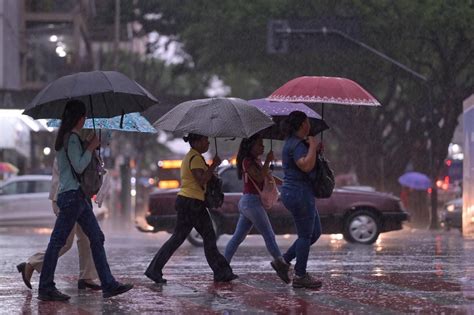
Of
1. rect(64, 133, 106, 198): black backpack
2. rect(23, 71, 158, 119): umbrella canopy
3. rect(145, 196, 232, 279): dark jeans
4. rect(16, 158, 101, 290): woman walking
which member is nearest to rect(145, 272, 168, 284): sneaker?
rect(145, 196, 232, 279): dark jeans

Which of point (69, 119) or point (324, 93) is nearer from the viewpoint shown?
point (69, 119)

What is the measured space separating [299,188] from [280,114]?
2168 millimetres

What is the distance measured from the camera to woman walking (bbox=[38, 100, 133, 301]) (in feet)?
36.4

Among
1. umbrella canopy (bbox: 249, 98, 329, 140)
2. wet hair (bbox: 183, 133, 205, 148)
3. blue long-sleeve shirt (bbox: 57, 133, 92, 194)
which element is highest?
umbrella canopy (bbox: 249, 98, 329, 140)

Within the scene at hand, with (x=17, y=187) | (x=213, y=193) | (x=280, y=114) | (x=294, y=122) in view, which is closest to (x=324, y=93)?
(x=294, y=122)

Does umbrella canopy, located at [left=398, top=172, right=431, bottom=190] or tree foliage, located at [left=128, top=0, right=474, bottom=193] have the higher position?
tree foliage, located at [left=128, top=0, right=474, bottom=193]

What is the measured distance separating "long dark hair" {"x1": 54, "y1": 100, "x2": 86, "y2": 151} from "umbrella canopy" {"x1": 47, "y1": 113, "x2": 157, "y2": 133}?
1966mm

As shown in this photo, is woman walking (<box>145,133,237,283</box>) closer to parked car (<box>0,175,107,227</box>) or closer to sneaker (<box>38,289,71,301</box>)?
sneaker (<box>38,289,71,301</box>)

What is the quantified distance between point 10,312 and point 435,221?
28040 millimetres

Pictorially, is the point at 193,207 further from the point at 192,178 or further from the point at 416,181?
the point at 416,181

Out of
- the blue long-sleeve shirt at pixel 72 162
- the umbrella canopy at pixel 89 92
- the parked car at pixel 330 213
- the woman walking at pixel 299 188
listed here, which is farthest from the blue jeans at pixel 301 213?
the parked car at pixel 330 213

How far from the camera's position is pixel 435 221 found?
3741 cm

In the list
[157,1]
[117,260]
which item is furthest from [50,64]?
[117,260]

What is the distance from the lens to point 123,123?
13.4m
